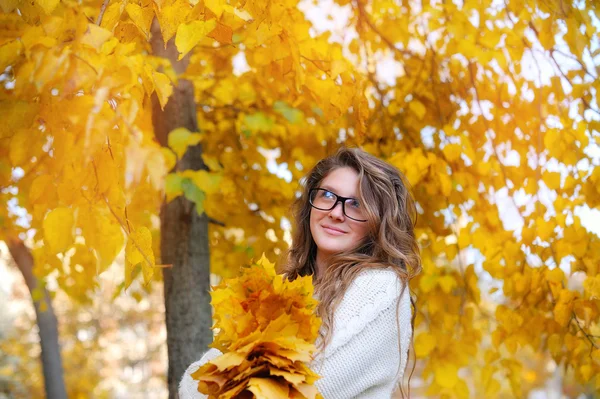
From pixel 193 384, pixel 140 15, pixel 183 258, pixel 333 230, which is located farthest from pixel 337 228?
pixel 183 258

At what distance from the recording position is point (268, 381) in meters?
1.30

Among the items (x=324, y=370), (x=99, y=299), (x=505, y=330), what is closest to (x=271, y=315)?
(x=324, y=370)

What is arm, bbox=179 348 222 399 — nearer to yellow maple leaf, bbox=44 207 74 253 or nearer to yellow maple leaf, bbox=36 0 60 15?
yellow maple leaf, bbox=44 207 74 253

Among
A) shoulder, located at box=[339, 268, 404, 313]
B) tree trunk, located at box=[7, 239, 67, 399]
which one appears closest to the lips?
shoulder, located at box=[339, 268, 404, 313]

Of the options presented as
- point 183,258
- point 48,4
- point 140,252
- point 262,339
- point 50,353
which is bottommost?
point 50,353

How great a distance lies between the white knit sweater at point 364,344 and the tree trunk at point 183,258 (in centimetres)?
111

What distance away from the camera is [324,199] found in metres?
1.93

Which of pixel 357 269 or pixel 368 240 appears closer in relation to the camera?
pixel 357 269

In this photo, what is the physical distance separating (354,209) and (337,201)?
0.06 meters

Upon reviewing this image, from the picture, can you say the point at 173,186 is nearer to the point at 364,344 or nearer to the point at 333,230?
the point at 333,230

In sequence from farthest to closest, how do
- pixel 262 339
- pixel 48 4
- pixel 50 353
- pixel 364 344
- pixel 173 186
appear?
pixel 50 353 → pixel 173 186 → pixel 364 344 → pixel 262 339 → pixel 48 4

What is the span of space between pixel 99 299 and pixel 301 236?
11.4 metres

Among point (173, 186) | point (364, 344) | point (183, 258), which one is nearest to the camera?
point (364, 344)

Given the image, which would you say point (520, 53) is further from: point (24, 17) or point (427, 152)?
point (24, 17)
